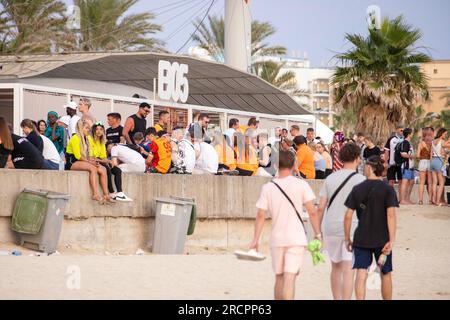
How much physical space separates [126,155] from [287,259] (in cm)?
959

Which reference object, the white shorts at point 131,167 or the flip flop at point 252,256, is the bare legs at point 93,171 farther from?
the flip flop at point 252,256

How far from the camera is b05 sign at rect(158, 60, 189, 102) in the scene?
2814 centimetres

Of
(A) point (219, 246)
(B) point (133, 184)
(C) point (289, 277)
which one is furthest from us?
(A) point (219, 246)

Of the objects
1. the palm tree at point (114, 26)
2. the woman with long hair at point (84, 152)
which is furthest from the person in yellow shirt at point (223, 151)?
the palm tree at point (114, 26)

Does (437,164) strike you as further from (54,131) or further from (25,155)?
(25,155)

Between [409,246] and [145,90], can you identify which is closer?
[409,246]

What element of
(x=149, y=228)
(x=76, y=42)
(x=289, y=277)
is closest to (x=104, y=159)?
(x=149, y=228)

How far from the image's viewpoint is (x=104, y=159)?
19.0 m

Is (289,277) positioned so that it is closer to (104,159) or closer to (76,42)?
(104,159)

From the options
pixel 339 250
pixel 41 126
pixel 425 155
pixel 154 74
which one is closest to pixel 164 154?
pixel 41 126

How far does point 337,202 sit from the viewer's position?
38.6 ft

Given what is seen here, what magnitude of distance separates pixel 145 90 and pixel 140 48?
13039 mm

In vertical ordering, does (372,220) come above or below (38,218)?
above
